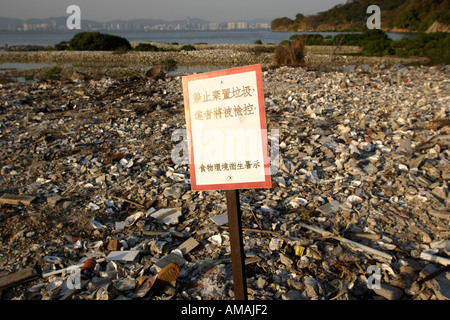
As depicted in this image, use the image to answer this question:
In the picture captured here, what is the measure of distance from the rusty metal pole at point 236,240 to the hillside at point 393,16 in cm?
3981

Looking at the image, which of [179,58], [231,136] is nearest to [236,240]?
[231,136]

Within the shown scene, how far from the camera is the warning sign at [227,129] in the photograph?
182 centimetres

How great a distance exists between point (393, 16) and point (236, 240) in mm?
68950

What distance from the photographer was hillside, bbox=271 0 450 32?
4292 centimetres

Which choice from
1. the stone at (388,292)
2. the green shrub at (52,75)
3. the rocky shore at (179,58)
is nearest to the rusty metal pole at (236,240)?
the stone at (388,292)

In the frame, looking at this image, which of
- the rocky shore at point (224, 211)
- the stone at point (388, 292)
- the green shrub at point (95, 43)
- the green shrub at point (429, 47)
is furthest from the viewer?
the green shrub at point (95, 43)

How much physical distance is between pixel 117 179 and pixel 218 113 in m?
2.92

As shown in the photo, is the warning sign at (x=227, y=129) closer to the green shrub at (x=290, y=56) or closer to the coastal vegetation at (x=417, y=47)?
the green shrub at (x=290, y=56)

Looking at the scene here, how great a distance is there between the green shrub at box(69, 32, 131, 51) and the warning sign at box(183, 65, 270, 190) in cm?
3118

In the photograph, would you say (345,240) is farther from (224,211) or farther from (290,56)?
(290,56)

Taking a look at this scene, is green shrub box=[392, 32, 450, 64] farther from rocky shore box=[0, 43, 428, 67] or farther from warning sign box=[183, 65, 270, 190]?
warning sign box=[183, 65, 270, 190]

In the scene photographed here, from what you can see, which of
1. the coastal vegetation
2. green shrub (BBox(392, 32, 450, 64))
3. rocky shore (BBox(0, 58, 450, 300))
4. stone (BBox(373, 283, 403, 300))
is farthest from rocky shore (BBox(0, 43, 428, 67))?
stone (BBox(373, 283, 403, 300))
